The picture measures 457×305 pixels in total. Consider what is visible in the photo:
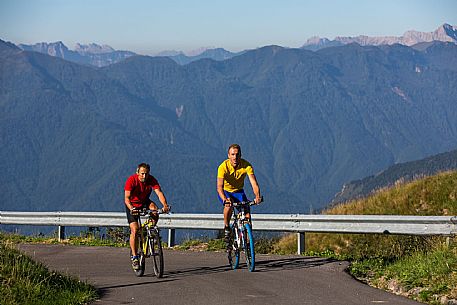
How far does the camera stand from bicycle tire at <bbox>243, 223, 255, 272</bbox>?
38.0ft

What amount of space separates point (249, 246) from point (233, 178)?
3.15 ft

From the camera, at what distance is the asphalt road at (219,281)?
375 inches

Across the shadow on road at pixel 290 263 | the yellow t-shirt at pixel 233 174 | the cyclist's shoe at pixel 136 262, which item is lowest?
the shadow on road at pixel 290 263

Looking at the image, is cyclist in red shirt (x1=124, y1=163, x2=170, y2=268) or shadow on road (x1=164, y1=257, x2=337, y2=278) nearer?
cyclist in red shirt (x1=124, y1=163, x2=170, y2=268)

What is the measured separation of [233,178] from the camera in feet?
38.6

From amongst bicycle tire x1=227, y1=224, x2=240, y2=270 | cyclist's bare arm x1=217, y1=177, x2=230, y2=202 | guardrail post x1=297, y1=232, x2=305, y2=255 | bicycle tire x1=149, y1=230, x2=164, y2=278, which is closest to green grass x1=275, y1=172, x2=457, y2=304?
guardrail post x1=297, y1=232, x2=305, y2=255

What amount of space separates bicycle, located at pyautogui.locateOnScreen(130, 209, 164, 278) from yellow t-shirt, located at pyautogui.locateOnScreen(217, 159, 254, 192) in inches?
38.9

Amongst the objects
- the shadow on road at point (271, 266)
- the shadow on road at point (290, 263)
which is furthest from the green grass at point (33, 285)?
the shadow on road at point (290, 263)

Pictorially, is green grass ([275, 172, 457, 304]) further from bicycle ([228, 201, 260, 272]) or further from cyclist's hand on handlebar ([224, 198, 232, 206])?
cyclist's hand on handlebar ([224, 198, 232, 206])

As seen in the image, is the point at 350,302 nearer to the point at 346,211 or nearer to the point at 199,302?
the point at 199,302

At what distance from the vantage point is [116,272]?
39.8 feet

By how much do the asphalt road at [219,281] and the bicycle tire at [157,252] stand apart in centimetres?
13

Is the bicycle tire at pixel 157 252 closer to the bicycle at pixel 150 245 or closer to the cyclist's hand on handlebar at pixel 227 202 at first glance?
the bicycle at pixel 150 245

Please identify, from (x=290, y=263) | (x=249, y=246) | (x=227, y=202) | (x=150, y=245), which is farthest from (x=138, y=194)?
(x=290, y=263)
